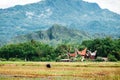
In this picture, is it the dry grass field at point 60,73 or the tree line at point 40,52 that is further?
the tree line at point 40,52

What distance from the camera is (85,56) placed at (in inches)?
4941

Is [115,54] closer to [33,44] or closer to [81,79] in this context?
[33,44]

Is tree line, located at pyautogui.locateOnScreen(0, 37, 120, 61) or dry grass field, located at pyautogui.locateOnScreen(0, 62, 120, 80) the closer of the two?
dry grass field, located at pyautogui.locateOnScreen(0, 62, 120, 80)

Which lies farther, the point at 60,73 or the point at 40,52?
the point at 40,52

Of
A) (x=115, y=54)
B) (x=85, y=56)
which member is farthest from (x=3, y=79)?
(x=85, y=56)

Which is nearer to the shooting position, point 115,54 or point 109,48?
point 115,54

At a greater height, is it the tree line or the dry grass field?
the dry grass field

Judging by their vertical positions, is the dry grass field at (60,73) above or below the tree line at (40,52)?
above

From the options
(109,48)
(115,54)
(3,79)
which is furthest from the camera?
(109,48)

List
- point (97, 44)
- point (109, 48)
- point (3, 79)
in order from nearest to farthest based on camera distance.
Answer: point (3, 79) < point (109, 48) < point (97, 44)

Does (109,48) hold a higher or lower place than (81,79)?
lower

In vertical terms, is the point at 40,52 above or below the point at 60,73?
below

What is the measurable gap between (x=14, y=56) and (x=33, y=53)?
6.56 metres

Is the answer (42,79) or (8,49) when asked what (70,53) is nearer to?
(8,49)
